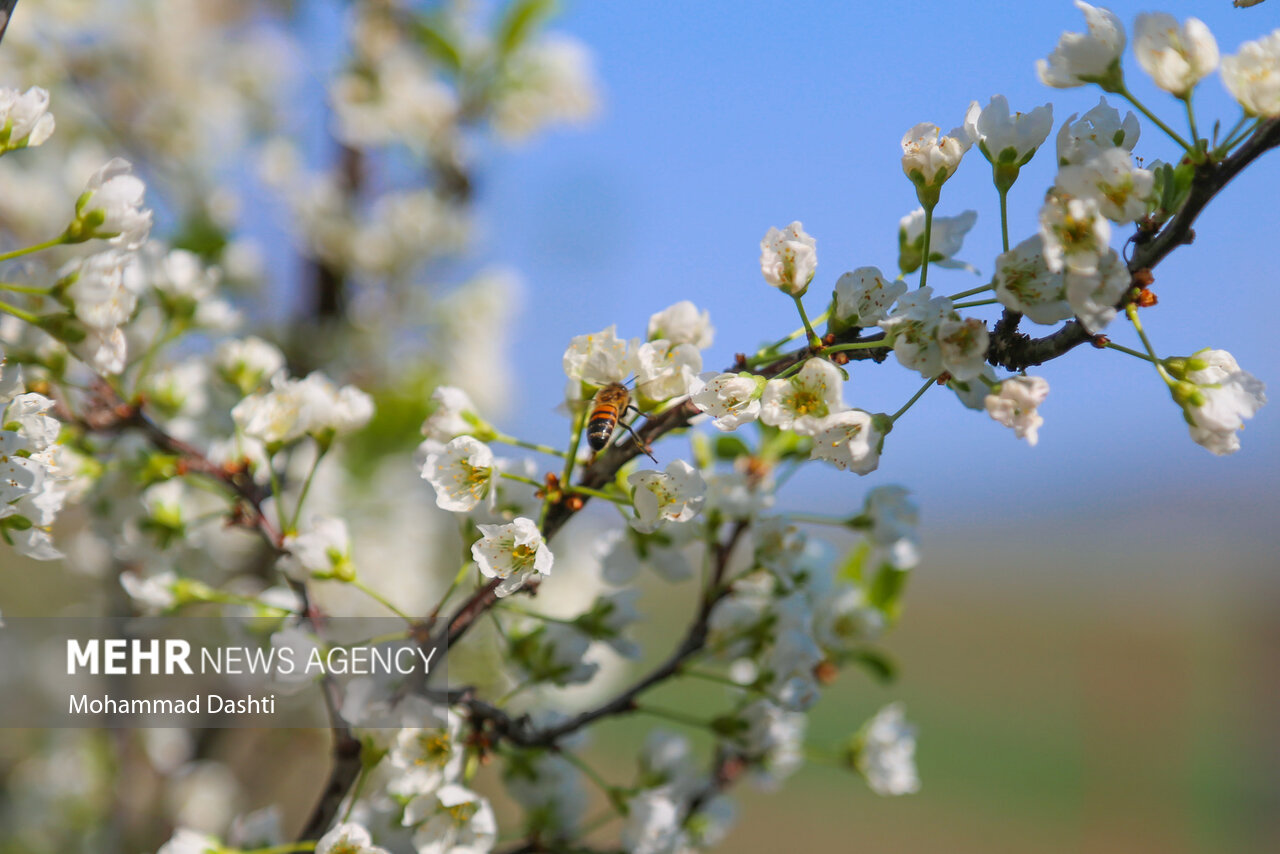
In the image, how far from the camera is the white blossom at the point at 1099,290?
2.37 ft

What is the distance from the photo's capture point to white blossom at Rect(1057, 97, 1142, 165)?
79 centimetres

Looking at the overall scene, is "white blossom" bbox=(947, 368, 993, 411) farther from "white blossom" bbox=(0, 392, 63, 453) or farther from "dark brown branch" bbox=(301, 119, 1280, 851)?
"white blossom" bbox=(0, 392, 63, 453)

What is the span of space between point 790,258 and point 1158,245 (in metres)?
0.33

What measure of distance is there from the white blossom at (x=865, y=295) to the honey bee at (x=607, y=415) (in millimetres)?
250

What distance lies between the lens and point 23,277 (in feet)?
3.62

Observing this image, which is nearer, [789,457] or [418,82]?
[789,457]

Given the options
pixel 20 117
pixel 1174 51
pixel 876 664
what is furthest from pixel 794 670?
pixel 20 117

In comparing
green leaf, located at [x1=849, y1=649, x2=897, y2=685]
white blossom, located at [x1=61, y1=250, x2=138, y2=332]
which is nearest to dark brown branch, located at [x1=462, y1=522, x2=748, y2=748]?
green leaf, located at [x1=849, y1=649, x2=897, y2=685]

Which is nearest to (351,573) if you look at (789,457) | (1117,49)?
(789,457)

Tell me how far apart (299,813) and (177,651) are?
221cm

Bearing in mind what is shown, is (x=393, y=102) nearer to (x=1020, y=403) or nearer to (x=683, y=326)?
(x=683, y=326)

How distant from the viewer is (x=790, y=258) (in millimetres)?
896

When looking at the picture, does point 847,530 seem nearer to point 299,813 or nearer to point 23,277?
point 23,277

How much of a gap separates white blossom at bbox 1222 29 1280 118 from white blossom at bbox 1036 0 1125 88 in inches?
4.6
